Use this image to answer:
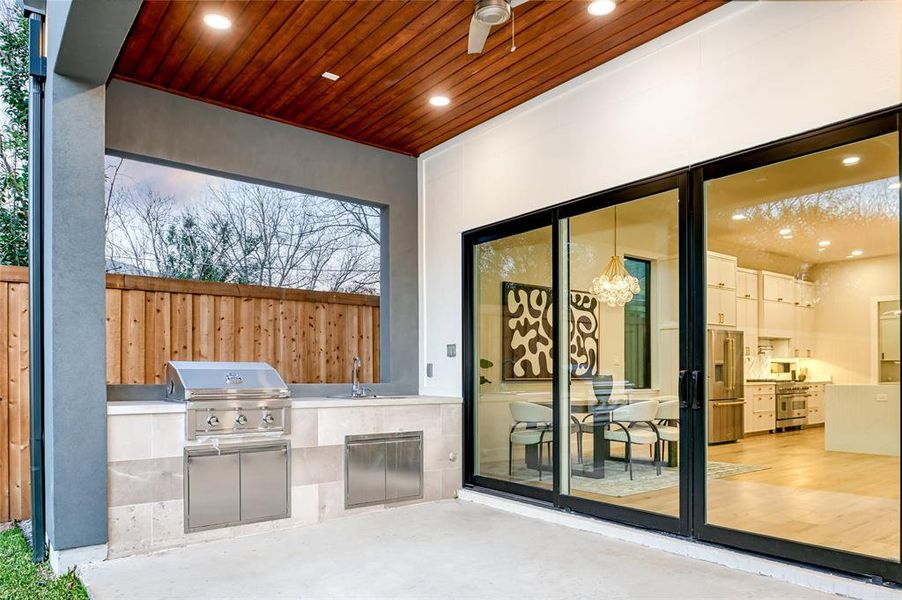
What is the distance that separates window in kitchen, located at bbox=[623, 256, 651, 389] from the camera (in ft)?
13.3

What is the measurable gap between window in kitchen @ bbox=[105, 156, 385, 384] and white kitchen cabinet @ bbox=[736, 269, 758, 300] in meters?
3.26

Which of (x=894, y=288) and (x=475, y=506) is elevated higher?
(x=894, y=288)

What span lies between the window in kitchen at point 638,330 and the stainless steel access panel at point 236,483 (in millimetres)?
2400

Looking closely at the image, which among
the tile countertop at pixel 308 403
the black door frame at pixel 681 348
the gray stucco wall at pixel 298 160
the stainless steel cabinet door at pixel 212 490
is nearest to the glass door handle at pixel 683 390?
the black door frame at pixel 681 348

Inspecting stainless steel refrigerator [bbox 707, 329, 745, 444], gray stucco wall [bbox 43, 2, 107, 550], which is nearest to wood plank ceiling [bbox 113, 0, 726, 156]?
gray stucco wall [bbox 43, 2, 107, 550]

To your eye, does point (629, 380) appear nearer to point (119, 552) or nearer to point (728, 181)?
point (728, 181)

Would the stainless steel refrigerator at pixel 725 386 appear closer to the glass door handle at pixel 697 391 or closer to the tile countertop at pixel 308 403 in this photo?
the glass door handle at pixel 697 391

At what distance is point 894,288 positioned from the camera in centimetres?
296

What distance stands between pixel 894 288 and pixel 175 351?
455 centimetres

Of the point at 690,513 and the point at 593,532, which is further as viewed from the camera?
the point at 593,532

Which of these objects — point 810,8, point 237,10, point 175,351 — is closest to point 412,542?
point 175,351

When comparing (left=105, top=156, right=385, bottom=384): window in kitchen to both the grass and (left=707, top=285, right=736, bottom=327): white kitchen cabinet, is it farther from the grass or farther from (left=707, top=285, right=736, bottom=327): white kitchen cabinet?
(left=707, top=285, right=736, bottom=327): white kitchen cabinet

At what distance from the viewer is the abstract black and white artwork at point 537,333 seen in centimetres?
447

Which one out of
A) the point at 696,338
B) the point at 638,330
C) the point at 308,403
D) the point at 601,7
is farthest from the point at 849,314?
the point at 308,403
